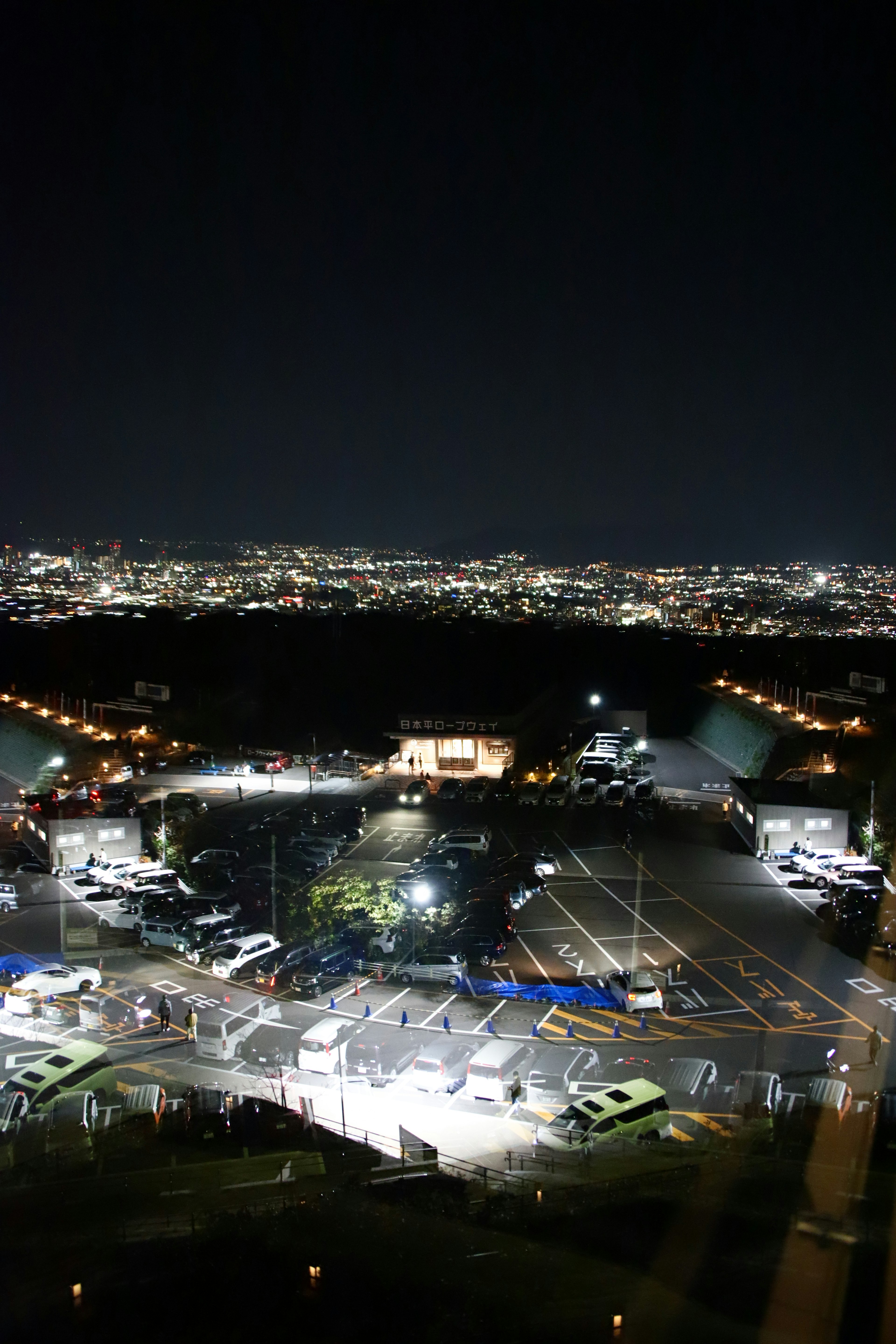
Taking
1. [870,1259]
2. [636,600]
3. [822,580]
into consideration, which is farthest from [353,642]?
[822,580]

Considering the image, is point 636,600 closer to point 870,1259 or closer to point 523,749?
point 523,749

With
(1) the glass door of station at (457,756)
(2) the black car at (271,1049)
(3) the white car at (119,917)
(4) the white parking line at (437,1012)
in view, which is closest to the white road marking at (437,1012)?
(4) the white parking line at (437,1012)

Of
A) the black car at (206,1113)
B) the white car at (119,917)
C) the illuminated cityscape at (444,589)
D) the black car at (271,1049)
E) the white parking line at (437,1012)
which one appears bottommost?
the white car at (119,917)

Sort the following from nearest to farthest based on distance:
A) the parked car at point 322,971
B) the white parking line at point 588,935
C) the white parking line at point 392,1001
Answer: the white parking line at point 392,1001
the parked car at point 322,971
the white parking line at point 588,935

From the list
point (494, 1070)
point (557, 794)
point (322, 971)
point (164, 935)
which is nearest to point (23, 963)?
point (164, 935)

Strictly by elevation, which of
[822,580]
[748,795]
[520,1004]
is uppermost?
[822,580]

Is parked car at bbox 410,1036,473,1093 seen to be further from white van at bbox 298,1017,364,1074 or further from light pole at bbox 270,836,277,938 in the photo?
light pole at bbox 270,836,277,938

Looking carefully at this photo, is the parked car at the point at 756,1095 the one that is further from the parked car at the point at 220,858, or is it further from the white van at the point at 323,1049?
the parked car at the point at 220,858
